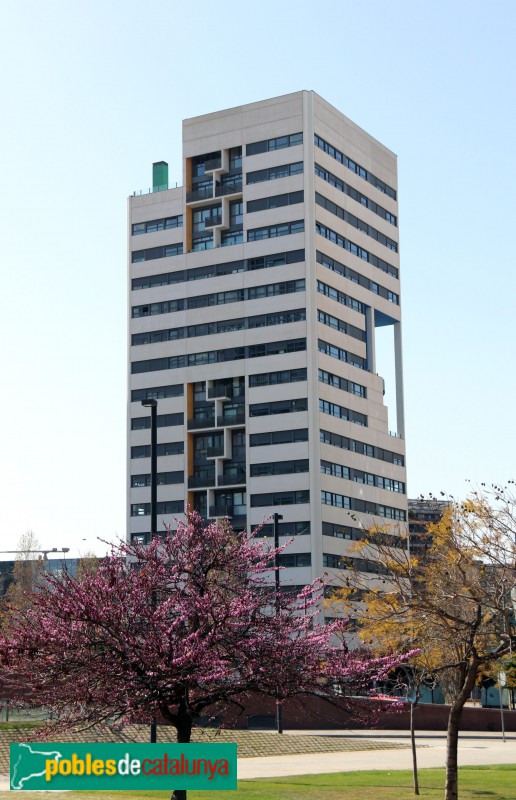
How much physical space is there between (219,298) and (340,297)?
10.4m

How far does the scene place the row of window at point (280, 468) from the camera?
90688 mm

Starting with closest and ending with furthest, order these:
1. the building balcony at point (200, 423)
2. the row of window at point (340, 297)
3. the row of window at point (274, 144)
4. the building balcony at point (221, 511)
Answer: the building balcony at point (221, 511) → the row of window at point (340, 297) → the building balcony at point (200, 423) → the row of window at point (274, 144)

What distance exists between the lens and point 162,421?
322 ft

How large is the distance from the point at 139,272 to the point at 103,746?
89740 mm

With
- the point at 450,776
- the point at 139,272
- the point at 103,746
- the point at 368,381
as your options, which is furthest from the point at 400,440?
the point at 103,746

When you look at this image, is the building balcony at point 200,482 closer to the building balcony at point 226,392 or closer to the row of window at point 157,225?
the building balcony at point 226,392

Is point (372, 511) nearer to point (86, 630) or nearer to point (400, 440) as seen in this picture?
point (400, 440)

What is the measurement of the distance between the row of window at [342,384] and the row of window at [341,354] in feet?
5.54

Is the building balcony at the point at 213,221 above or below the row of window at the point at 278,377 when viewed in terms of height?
above

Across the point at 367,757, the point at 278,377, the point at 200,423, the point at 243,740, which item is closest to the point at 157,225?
the point at 200,423

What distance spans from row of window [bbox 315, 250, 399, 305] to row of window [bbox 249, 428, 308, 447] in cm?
1471

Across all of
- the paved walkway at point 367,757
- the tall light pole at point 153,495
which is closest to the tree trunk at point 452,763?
the tall light pole at point 153,495

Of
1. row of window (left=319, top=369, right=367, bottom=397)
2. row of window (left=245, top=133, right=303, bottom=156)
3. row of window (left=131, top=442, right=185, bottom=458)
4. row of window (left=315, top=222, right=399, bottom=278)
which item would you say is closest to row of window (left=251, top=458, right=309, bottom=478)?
row of window (left=319, top=369, right=367, bottom=397)

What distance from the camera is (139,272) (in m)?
102
